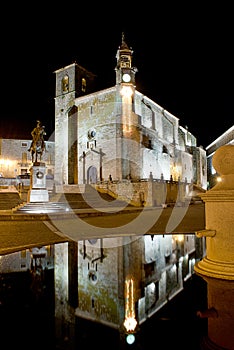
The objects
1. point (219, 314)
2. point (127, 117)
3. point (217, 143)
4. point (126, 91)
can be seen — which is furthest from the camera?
point (217, 143)

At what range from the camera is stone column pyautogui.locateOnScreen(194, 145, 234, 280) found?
2994mm

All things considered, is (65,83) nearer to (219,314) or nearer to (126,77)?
(126,77)

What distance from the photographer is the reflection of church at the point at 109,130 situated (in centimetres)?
3572

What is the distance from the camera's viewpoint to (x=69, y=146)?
41312 mm

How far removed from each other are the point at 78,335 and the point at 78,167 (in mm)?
38055

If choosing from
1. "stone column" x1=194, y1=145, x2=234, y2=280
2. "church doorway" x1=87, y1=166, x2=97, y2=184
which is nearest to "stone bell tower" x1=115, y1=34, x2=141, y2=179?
"church doorway" x1=87, y1=166, x2=97, y2=184

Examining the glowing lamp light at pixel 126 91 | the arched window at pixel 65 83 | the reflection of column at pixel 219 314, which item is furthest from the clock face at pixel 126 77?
the reflection of column at pixel 219 314

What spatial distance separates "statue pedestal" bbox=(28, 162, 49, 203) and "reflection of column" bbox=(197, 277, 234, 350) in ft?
59.9

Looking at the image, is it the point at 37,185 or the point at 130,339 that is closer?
the point at 130,339

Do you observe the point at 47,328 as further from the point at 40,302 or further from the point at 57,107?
the point at 57,107

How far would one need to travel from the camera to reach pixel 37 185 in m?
20.1

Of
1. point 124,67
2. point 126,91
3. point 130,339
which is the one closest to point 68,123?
point 126,91

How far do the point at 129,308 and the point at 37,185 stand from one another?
18611 mm

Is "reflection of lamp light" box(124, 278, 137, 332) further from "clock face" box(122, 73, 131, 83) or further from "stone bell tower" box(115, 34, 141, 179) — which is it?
"clock face" box(122, 73, 131, 83)
